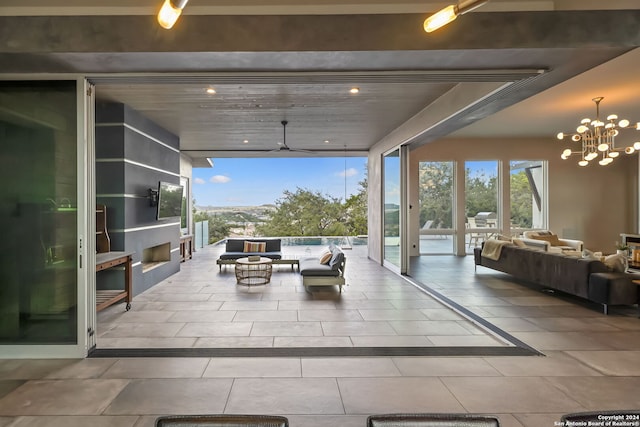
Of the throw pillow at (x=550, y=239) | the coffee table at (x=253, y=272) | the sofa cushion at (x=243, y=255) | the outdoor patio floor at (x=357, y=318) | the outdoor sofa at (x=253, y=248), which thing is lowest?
the outdoor patio floor at (x=357, y=318)

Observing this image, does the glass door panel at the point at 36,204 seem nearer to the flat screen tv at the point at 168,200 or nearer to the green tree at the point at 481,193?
the flat screen tv at the point at 168,200

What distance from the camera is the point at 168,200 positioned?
6.51 metres

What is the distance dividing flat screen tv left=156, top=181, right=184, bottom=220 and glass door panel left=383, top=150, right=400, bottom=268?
15.4ft

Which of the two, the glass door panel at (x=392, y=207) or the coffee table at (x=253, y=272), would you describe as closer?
the coffee table at (x=253, y=272)

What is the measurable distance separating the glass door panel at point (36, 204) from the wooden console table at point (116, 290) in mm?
784

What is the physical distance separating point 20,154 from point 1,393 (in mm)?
2118

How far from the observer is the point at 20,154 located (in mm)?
3246

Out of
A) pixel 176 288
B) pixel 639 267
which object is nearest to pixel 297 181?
pixel 176 288

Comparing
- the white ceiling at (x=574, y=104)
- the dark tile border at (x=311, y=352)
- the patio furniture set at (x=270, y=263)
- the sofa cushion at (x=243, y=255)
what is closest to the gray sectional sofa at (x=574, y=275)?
the dark tile border at (x=311, y=352)

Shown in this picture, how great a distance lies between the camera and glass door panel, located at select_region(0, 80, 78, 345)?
323 centimetres

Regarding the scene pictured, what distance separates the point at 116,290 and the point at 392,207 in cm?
576

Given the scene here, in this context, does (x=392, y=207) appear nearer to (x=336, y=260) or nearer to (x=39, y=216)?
(x=336, y=260)

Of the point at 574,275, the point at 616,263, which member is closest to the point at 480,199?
the point at 574,275

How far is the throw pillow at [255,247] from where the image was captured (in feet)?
26.8
